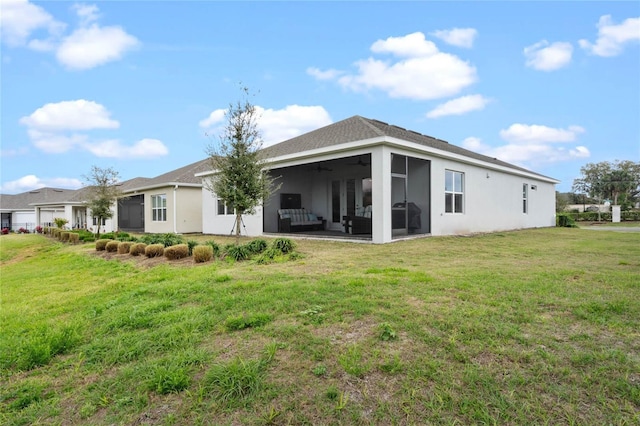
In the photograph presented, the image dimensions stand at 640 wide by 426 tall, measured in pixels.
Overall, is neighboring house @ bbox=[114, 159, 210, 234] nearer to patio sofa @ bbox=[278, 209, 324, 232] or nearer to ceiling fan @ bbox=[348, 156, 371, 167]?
patio sofa @ bbox=[278, 209, 324, 232]

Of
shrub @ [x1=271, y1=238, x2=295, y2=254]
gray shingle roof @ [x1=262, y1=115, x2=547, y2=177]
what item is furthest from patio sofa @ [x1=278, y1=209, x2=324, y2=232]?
shrub @ [x1=271, y1=238, x2=295, y2=254]

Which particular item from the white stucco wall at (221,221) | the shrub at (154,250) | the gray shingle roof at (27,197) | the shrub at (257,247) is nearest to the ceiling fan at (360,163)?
the white stucco wall at (221,221)

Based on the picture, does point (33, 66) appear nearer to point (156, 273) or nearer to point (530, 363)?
point (156, 273)

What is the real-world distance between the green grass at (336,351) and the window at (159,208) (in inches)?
582

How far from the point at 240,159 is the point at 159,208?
43.1 ft

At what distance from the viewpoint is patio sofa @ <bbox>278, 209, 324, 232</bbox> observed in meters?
15.0

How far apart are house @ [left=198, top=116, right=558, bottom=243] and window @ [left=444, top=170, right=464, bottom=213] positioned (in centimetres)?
4

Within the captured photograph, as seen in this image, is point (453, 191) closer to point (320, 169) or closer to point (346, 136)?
point (346, 136)

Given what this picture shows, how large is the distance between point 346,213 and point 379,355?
13.8 metres

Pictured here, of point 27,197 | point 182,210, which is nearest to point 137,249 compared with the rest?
point 182,210

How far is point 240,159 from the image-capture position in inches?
345

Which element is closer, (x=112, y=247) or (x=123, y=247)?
(x=123, y=247)

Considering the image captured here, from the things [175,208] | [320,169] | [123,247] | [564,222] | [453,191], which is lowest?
[123,247]

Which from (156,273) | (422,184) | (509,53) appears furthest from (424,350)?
(509,53)
